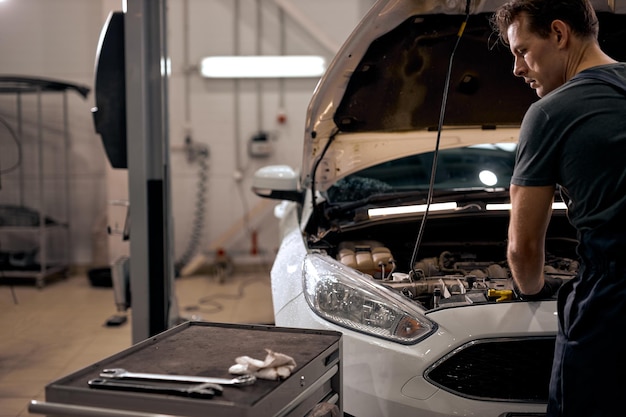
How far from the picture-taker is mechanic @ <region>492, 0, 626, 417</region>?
1.47 m

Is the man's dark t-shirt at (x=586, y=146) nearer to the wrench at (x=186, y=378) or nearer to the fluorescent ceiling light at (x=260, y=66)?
the wrench at (x=186, y=378)

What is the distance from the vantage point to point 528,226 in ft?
5.24

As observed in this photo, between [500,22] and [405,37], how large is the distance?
39.2 inches

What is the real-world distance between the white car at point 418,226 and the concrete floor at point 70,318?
1540 mm

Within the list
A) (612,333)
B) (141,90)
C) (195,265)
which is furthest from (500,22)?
(195,265)

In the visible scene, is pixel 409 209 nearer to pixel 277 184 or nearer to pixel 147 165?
pixel 277 184

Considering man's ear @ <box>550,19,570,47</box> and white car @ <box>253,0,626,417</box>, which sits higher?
man's ear @ <box>550,19,570,47</box>

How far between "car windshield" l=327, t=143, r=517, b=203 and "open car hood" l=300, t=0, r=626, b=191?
0.18 m

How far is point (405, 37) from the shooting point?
273 cm

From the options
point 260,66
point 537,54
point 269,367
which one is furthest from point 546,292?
point 260,66

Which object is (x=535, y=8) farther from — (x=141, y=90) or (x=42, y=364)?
(x=42, y=364)

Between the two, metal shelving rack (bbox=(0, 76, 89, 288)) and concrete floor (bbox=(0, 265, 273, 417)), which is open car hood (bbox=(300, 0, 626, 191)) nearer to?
concrete floor (bbox=(0, 265, 273, 417))

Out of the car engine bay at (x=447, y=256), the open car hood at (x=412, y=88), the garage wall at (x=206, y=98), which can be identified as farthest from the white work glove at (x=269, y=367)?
the garage wall at (x=206, y=98)

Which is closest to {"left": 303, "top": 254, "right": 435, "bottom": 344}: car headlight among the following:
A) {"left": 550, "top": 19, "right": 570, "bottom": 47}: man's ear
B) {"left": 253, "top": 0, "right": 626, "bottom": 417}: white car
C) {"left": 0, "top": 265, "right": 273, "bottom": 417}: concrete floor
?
{"left": 253, "top": 0, "right": 626, "bottom": 417}: white car
